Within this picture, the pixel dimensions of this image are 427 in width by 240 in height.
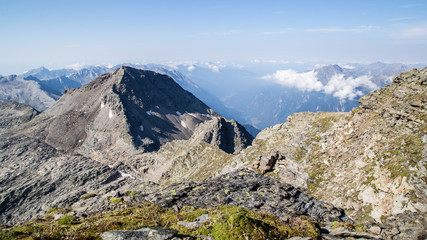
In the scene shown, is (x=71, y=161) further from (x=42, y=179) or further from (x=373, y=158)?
(x=373, y=158)

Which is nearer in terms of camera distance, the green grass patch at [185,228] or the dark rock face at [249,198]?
the green grass patch at [185,228]

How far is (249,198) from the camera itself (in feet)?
82.0

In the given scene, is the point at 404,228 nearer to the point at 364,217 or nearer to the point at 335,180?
the point at 364,217

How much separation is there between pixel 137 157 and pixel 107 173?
2275 cm

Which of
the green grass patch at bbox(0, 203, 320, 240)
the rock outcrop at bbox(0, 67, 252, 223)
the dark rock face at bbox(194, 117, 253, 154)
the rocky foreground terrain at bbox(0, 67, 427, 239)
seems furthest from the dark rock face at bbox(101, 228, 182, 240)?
the dark rock face at bbox(194, 117, 253, 154)

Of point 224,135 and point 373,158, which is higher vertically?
point 373,158

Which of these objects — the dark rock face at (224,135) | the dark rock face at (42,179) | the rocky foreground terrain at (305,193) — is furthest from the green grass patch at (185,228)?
the dark rock face at (224,135)

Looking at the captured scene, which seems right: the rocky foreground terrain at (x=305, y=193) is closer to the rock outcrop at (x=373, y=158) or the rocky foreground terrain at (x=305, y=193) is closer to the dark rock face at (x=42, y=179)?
the rock outcrop at (x=373, y=158)

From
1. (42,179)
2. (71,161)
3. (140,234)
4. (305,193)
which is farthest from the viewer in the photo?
(71,161)

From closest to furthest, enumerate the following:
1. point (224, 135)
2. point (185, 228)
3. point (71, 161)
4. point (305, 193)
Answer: point (185, 228)
point (305, 193)
point (71, 161)
point (224, 135)

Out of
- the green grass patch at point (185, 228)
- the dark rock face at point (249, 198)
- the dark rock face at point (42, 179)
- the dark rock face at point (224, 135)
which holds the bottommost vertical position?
the dark rock face at point (42, 179)

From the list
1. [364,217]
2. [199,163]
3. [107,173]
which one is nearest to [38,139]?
[107,173]

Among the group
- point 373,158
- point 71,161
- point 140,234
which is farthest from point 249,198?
point 71,161

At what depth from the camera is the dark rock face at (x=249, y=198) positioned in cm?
2295
